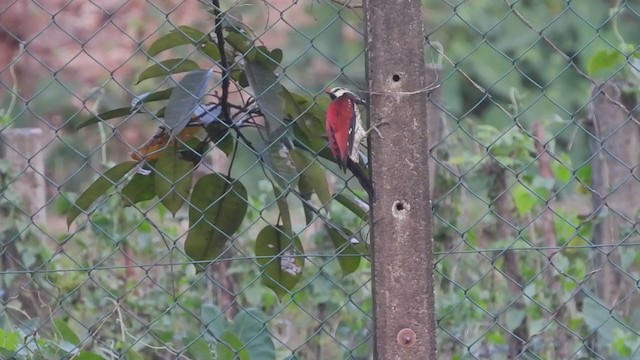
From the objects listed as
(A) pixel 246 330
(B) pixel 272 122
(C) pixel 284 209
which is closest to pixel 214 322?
(A) pixel 246 330

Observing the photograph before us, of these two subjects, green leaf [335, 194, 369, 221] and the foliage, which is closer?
the foliage

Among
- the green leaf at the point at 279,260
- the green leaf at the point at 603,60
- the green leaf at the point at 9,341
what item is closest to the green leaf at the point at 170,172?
the green leaf at the point at 279,260

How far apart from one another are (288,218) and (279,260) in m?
0.10

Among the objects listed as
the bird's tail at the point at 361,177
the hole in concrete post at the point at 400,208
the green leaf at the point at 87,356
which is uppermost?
the bird's tail at the point at 361,177

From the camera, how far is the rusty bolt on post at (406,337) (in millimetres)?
1911

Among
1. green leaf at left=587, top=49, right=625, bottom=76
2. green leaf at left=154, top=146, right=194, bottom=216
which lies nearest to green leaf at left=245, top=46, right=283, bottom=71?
green leaf at left=154, top=146, right=194, bottom=216

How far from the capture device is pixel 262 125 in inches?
84.8

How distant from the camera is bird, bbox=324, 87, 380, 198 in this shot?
6.21ft

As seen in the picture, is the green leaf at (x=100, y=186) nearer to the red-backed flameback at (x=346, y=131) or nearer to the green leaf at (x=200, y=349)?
the green leaf at (x=200, y=349)

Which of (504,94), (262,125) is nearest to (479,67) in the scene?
(504,94)

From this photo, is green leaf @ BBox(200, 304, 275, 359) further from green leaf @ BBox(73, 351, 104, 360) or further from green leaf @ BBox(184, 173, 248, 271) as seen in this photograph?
green leaf @ BBox(73, 351, 104, 360)

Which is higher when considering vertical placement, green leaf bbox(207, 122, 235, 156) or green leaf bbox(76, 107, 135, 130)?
green leaf bbox(76, 107, 135, 130)

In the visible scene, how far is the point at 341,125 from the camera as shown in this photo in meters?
1.91

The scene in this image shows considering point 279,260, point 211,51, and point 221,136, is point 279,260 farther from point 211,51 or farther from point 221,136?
point 211,51
